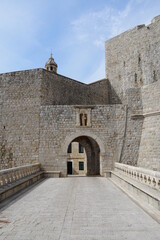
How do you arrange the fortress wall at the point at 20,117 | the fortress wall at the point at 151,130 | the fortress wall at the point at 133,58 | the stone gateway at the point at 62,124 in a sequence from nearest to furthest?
the fortress wall at the point at 151,130 → the stone gateway at the point at 62,124 → the fortress wall at the point at 20,117 → the fortress wall at the point at 133,58

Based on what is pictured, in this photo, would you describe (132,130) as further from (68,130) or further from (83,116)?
(68,130)

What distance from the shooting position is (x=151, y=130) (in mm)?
12625

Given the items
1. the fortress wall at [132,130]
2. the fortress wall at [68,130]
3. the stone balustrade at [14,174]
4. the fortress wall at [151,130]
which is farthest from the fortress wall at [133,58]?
the stone balustrade at [14,174]

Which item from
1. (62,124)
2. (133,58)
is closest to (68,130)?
(62,124)

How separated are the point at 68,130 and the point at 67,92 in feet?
13.5

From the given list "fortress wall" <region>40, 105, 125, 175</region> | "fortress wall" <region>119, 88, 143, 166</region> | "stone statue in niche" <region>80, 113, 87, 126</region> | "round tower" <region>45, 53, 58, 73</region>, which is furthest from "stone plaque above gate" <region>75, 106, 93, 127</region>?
"round tower" <region>45, 53, 58, 73</region>

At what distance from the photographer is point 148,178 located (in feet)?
20.2

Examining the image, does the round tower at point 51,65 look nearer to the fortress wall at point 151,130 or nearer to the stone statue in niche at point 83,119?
the stone statue in niche at point 83,119

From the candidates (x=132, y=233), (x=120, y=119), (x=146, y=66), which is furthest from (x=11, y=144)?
(x=146, y=66)

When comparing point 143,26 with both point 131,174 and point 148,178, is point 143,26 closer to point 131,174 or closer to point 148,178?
point 131,174

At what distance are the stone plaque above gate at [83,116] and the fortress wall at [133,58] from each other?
7829 millimetres

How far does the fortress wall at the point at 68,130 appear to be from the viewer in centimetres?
1299

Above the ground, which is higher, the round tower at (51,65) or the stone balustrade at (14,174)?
the round tower at (51,65)

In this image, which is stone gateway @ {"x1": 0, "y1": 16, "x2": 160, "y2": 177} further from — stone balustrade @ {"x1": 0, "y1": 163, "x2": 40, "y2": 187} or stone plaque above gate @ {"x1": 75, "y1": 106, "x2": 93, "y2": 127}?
stone balustrade @ {"x1": 0, "y1": 163, "x2": 40, "y2": 187}
